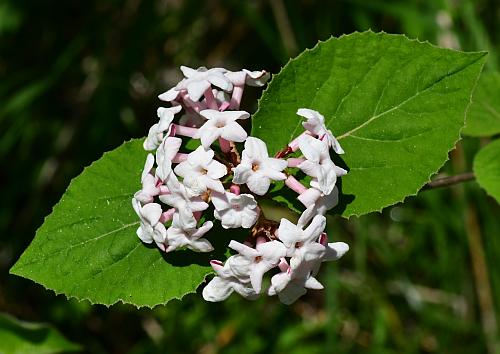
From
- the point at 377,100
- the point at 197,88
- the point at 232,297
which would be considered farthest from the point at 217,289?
the point at 232,297

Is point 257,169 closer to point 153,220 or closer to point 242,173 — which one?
point 242,173

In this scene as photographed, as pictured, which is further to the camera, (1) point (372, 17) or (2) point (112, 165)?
(1) point (372, 17)

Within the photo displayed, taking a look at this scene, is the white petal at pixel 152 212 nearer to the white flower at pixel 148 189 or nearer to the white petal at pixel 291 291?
the white flower at pixel 148 189

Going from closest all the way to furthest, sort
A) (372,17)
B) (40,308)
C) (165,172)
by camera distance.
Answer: (165,172) < (40,308) < (372,17)

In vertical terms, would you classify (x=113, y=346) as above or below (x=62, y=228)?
below

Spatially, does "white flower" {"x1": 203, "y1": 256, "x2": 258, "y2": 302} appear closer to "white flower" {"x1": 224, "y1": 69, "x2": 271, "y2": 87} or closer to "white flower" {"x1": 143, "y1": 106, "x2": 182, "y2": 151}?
"white flower" {"x1": 143, "y1": 106, "x2": 182, "y2": 151}

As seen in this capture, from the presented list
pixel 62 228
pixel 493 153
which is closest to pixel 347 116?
pixel 493 153

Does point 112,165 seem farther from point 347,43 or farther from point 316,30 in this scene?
point 316,30

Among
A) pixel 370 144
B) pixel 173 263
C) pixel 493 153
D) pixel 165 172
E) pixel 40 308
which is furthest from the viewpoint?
pixel 40 308
